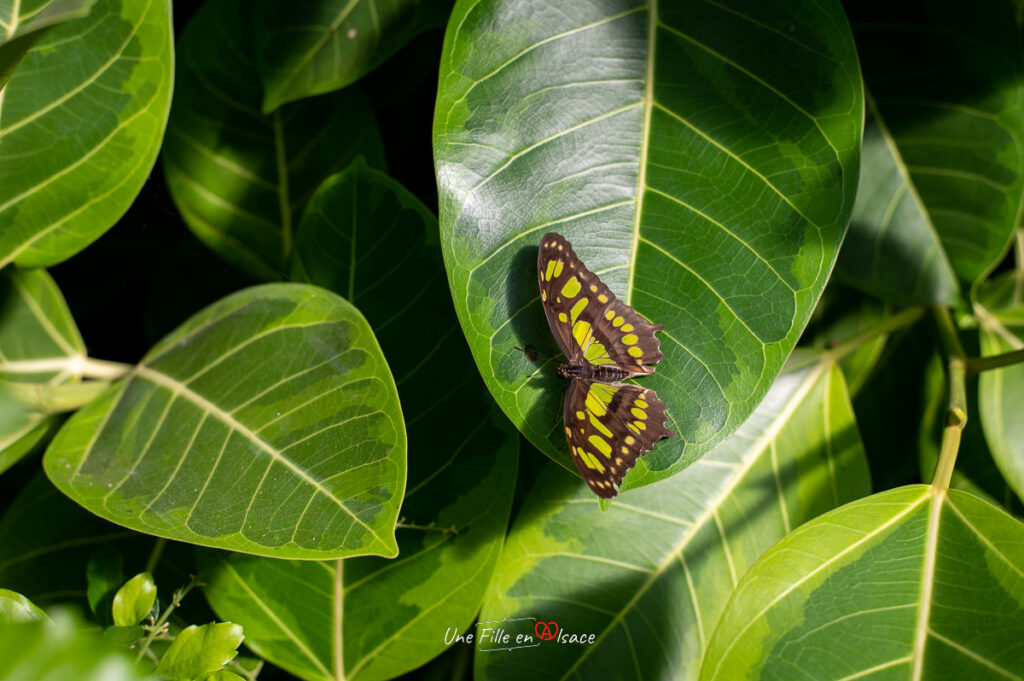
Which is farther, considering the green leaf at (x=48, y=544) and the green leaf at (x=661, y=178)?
the green leaf at (x=48, y=544)

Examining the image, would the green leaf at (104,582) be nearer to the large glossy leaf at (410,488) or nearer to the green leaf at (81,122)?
the large glossy leaf at (410,488)

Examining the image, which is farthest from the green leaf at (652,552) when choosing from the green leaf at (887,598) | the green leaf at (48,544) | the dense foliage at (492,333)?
the green leaf at (48,544)

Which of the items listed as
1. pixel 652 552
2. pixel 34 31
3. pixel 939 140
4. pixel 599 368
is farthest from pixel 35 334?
pixel 939 140

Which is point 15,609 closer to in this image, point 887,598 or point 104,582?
point 104,582

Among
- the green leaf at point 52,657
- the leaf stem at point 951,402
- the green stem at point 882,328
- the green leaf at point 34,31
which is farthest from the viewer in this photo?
the green stem at point 882,328

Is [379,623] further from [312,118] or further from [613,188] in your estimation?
[312,118]

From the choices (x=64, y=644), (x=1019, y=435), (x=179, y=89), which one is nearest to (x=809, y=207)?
(x=1019, y=435)
